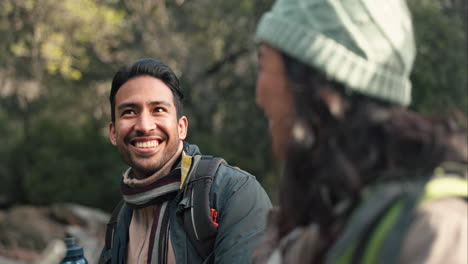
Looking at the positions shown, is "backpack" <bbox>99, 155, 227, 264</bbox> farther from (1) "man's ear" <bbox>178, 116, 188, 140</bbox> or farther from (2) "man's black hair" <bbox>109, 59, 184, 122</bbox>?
(2) "man's black hair" <bbox>109, 59, 184, 122</bbox>

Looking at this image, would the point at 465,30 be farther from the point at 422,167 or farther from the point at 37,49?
the point at 422,167

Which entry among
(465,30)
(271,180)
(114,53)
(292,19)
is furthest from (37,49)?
(292,19)

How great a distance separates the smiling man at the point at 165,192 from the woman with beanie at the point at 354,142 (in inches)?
39.2

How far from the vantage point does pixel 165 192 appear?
2.96 m

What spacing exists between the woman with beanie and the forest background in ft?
40.0

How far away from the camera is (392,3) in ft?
5.36

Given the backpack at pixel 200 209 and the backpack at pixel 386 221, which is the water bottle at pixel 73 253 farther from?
the backpack at pixel 386 221

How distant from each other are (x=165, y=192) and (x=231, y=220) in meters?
0.41

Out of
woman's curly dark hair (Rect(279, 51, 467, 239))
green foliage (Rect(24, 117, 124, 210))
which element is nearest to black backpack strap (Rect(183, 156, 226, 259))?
woman's curly dark hair (Rect(279, 51, 467, 239))

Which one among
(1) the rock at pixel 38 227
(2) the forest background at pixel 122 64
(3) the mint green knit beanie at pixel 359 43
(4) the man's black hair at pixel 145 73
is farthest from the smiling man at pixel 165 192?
(2) the forest background at pixel 122 64

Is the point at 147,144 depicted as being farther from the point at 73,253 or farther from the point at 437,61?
the point at 437,61

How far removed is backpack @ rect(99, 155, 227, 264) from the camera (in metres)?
2.73

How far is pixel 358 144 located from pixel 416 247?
0.31 metres

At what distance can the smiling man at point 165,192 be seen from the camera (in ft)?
9.00
